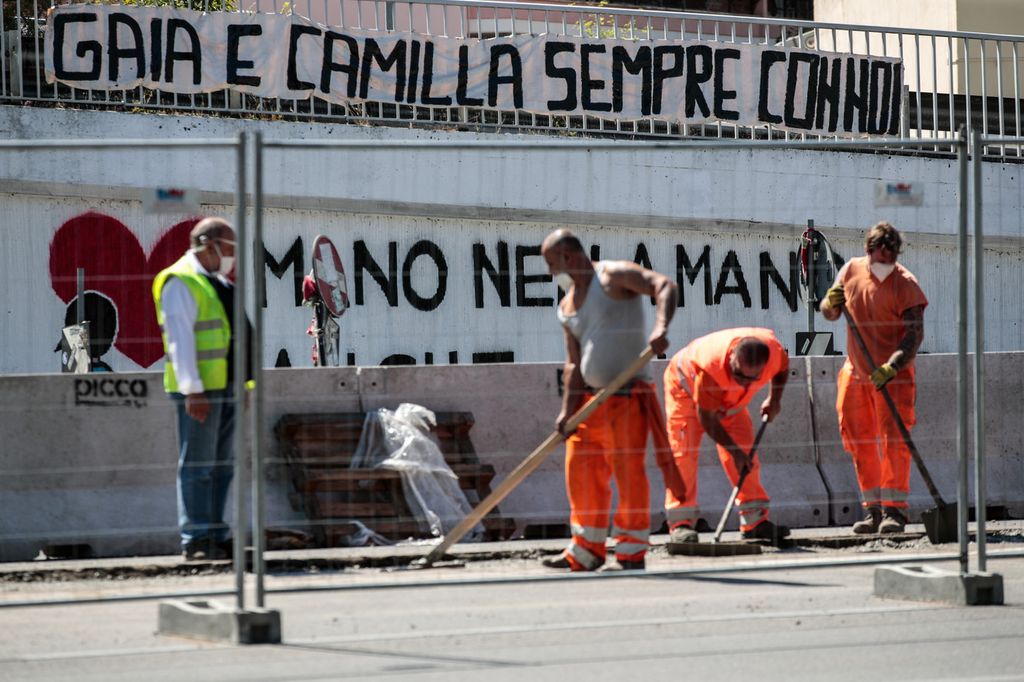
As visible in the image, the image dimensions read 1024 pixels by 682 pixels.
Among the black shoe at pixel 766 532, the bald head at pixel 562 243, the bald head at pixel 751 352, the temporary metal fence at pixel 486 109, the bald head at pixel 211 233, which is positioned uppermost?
the temporary metal fence at pixel 486 109

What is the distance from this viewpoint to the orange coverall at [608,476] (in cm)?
859

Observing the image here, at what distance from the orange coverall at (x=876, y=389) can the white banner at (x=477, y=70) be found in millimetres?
7216

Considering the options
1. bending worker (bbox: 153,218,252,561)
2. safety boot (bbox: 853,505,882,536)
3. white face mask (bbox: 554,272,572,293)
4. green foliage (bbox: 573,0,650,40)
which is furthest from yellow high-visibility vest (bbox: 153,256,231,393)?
green foliage (bbox: 573,0,650,40)

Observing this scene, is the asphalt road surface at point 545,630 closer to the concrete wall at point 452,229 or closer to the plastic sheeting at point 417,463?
the plastic sheeting at point 417,463

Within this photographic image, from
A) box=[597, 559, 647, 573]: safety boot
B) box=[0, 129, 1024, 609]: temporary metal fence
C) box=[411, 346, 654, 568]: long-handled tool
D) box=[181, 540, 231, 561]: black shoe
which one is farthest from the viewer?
box=[181, 540, 231, 561]: black shoe

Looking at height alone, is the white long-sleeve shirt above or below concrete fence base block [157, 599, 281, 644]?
above

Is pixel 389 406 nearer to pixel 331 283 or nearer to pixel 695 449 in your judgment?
pixel 331 283

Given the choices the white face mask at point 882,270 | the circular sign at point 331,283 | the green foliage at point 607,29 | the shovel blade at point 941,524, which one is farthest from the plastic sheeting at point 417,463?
the green foliage at point 607,29

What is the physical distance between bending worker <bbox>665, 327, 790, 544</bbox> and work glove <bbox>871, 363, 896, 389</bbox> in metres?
0.52

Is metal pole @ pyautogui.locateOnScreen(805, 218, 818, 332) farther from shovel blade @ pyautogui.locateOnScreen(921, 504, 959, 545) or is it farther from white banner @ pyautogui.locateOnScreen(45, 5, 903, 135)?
white banner @ pyautogui.locateOnScreen(45, 5, 903, 135)

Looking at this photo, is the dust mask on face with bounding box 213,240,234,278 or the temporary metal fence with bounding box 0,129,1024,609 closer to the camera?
the temporary metal fence with bounding box 0,129,1024,609

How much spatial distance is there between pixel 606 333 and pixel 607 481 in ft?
2.37

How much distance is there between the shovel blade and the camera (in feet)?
32.6

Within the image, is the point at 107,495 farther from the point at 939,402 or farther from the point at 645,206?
the point at 645,206
